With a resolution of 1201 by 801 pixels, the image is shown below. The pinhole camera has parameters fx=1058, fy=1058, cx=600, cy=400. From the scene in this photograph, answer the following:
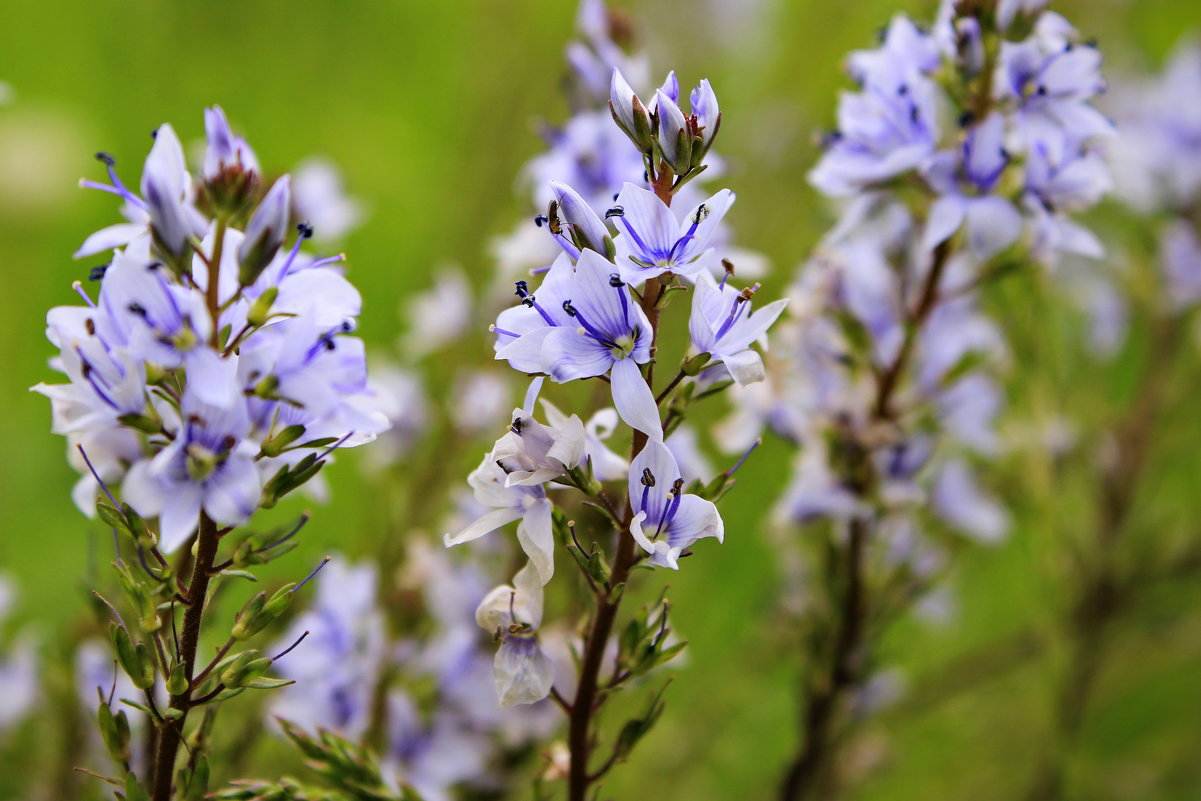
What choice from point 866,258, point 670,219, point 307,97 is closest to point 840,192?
point 866,258

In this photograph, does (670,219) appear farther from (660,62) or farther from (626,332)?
(660,62)

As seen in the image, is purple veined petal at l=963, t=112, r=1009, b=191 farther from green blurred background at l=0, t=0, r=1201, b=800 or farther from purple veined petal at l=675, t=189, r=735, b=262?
purple veined petal at l=675, t=189, r=735, b=262

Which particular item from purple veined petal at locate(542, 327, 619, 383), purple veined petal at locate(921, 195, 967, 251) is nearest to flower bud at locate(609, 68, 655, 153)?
purple veined petal at locate(542, 327, 619, 383)

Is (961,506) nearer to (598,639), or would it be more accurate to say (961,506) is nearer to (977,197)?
(977,197)

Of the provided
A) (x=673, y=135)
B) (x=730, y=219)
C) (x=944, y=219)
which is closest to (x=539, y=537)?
(x=673, y=135)

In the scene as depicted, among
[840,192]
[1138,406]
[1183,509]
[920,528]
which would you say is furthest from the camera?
[1183,509]

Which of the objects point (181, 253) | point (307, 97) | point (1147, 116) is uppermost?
point (307, 97)
